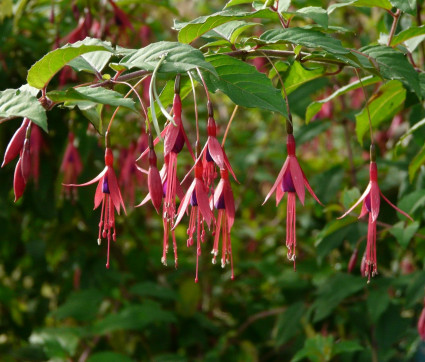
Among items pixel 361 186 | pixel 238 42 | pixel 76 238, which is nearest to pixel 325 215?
pixel 361 186

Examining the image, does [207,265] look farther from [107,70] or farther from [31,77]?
[31,77]

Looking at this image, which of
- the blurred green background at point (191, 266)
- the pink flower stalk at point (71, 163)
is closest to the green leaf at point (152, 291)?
the blurred green background at point (191, 266)

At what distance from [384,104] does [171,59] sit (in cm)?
56

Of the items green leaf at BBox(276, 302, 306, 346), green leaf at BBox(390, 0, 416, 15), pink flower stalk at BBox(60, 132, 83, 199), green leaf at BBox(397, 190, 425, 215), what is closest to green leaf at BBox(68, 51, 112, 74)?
green leaf at BBox(390, 0, 416, 15)

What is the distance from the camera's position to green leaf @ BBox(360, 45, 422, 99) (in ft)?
2.60

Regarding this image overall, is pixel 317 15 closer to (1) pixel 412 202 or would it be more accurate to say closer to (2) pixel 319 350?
(1) pixel 412 202

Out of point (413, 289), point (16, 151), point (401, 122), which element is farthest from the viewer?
point (401, 122)

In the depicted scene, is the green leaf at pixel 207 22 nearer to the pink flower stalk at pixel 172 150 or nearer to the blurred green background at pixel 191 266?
the pink flower stalk at pixel 172 150

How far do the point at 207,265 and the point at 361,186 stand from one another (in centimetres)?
54

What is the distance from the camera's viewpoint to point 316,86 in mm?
1483

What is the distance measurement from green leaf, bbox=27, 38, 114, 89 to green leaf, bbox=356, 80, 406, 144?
0.54 m

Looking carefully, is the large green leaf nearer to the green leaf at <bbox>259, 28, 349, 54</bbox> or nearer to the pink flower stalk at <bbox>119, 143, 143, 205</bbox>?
the green leaf at <bbox>259, 28, 349, 54</bbox>

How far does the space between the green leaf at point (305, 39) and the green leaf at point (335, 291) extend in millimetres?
738

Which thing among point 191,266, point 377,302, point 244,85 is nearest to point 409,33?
point 244,85
